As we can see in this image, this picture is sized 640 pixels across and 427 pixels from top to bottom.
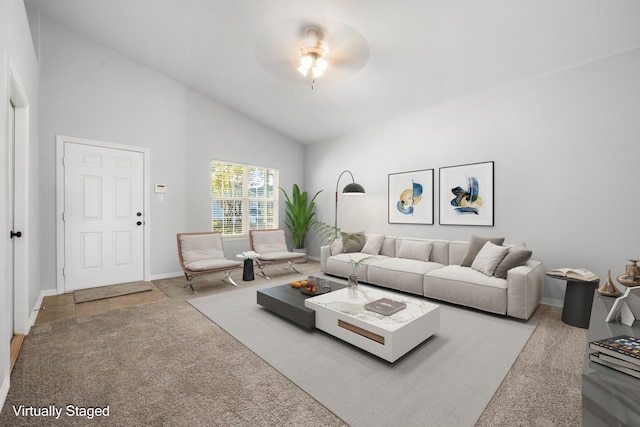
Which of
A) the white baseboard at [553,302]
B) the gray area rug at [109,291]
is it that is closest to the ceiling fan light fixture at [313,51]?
the gray area rug at [109,291]

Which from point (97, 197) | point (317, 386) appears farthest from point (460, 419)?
point (97, 197)

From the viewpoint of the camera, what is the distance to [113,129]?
4.38 m

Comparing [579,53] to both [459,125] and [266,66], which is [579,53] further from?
[266,66]

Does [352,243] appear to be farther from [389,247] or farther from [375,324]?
[375,324]

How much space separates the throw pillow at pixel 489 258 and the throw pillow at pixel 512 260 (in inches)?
2.2

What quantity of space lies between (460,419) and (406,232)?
11.6 feet

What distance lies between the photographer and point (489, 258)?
3.33 metres

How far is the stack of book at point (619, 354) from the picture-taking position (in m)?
0.98

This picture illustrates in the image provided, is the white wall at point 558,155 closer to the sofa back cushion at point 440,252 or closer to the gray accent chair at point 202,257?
the sofa back cushion at point 440,252

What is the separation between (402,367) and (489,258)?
1.97m

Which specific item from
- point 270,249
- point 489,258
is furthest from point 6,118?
point 489,258

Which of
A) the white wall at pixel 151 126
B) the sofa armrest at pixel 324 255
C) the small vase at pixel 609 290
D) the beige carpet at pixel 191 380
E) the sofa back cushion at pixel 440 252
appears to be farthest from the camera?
the sofa armrest at pixel 324 255

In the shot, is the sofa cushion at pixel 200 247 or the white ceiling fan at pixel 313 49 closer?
the white ceiling fan at pixel 313 49

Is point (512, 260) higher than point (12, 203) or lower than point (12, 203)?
lower
